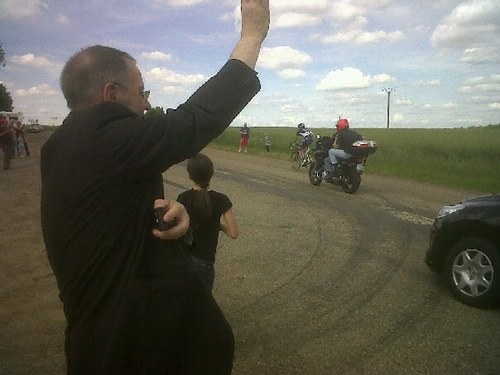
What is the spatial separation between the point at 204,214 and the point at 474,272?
3.08 metres

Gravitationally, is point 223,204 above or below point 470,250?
above

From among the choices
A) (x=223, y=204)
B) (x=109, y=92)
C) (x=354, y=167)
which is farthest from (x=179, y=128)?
(x=354, y=167)

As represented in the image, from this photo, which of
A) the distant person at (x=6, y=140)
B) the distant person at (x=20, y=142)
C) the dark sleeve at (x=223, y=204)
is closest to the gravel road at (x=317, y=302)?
the dark sleeve at (x=223, y=204)

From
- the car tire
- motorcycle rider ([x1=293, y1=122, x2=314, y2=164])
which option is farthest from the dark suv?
motorcycle rider ([x1=293, y1=122, x2=314, y2=164])

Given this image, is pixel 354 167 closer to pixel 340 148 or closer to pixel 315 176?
pixel 340 148

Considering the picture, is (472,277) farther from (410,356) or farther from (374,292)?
(410,356)

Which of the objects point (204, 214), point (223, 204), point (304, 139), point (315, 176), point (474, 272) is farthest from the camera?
point (304, 139)

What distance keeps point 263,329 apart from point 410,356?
47.9 inches

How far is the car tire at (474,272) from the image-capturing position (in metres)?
4.32

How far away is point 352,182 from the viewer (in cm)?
1115

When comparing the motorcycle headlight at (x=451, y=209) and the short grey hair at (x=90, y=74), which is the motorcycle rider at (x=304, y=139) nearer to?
the motorcycle headlight at (x=451, y=209)

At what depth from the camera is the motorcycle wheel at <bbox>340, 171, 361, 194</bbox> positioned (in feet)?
36.5

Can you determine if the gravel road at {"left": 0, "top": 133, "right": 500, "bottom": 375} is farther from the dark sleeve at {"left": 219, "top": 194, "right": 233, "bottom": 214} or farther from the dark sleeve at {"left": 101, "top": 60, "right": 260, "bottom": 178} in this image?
the dark sleeve at {"left": 101, "top": 60, "right": 260, "bottom": 178}

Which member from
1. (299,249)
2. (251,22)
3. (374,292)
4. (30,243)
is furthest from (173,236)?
(30,243)
